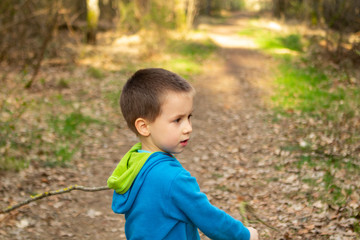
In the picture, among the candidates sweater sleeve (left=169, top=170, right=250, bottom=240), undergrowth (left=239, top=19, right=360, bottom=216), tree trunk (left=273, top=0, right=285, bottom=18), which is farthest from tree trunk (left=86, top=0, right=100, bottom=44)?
tree trunk (left=273, top=0, right=285, bottom=18)

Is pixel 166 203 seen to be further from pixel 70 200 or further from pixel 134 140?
pixel 134 140

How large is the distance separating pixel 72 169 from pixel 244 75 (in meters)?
8.00

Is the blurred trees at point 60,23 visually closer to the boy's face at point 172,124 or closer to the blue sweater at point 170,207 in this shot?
the boy's face at point 172,124

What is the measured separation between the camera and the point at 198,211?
1.75 m

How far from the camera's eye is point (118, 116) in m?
8.52

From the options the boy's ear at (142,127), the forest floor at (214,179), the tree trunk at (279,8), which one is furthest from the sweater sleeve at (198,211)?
the tree trunk at (279,8)

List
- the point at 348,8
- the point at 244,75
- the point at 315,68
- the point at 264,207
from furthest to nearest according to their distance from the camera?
1. the point at 244,75
2. the point at 315,68
3. the point at 348,8
4. the point at 264,207

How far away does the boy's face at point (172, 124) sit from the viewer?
1862mm

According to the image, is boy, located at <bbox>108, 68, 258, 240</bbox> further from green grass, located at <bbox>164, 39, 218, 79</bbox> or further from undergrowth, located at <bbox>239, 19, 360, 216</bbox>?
green grass, located at <bbox>164, 39, 218, 79</bbox>

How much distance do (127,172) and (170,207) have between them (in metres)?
0.32

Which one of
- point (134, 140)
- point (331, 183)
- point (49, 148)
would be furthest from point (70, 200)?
point (331, 183)

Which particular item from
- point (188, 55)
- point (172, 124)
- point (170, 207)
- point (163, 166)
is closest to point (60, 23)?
point (188, 55)

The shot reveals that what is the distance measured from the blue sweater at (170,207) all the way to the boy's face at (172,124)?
9cm

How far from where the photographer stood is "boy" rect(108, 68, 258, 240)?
175cm
